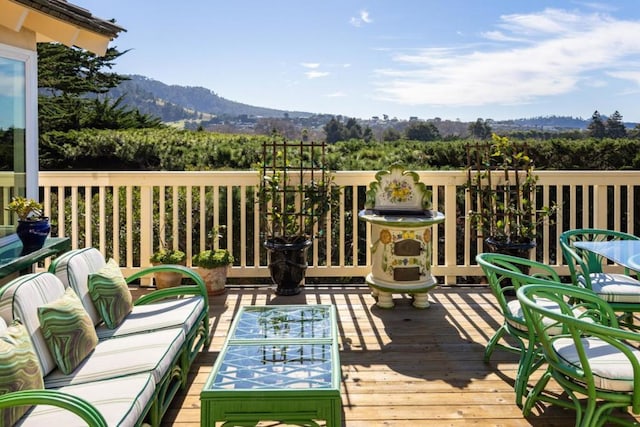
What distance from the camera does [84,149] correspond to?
30.8 ft

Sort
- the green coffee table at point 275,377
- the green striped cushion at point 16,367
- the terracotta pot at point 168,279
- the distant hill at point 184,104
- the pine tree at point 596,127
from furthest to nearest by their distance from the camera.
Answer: the distant hill at point 184,104
the pine tree at point 596,127
the terracotta pot at point 168,279
the green coffee table at point 275,377
the green striped cushion at point 16,367

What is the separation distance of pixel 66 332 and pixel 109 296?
0.67m

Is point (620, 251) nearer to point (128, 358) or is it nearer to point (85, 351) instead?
point (128, 358)

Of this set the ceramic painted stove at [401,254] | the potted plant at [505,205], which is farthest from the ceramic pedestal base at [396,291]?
the potted plant at [505,205]

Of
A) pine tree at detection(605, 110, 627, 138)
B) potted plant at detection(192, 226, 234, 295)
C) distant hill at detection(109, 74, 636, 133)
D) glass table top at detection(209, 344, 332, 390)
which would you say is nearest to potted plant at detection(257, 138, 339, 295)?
potted plant at detection(192, 226, 234, 295)

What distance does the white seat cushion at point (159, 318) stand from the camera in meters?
3.08

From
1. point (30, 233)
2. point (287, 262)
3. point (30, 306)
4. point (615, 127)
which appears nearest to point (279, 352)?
point (30, 306)

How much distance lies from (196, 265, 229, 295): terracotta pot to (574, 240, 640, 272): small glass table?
2954mm

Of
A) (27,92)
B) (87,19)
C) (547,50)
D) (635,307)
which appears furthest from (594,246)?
(547,50)

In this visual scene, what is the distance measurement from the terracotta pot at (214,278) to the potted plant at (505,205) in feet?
7.75

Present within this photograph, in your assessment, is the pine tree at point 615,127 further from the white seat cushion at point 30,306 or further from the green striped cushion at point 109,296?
the white seat cushion at point 30,306

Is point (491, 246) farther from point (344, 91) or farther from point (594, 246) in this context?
point (344, 91)

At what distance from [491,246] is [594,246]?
1.68 meters

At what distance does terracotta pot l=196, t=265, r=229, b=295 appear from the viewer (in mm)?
5047
